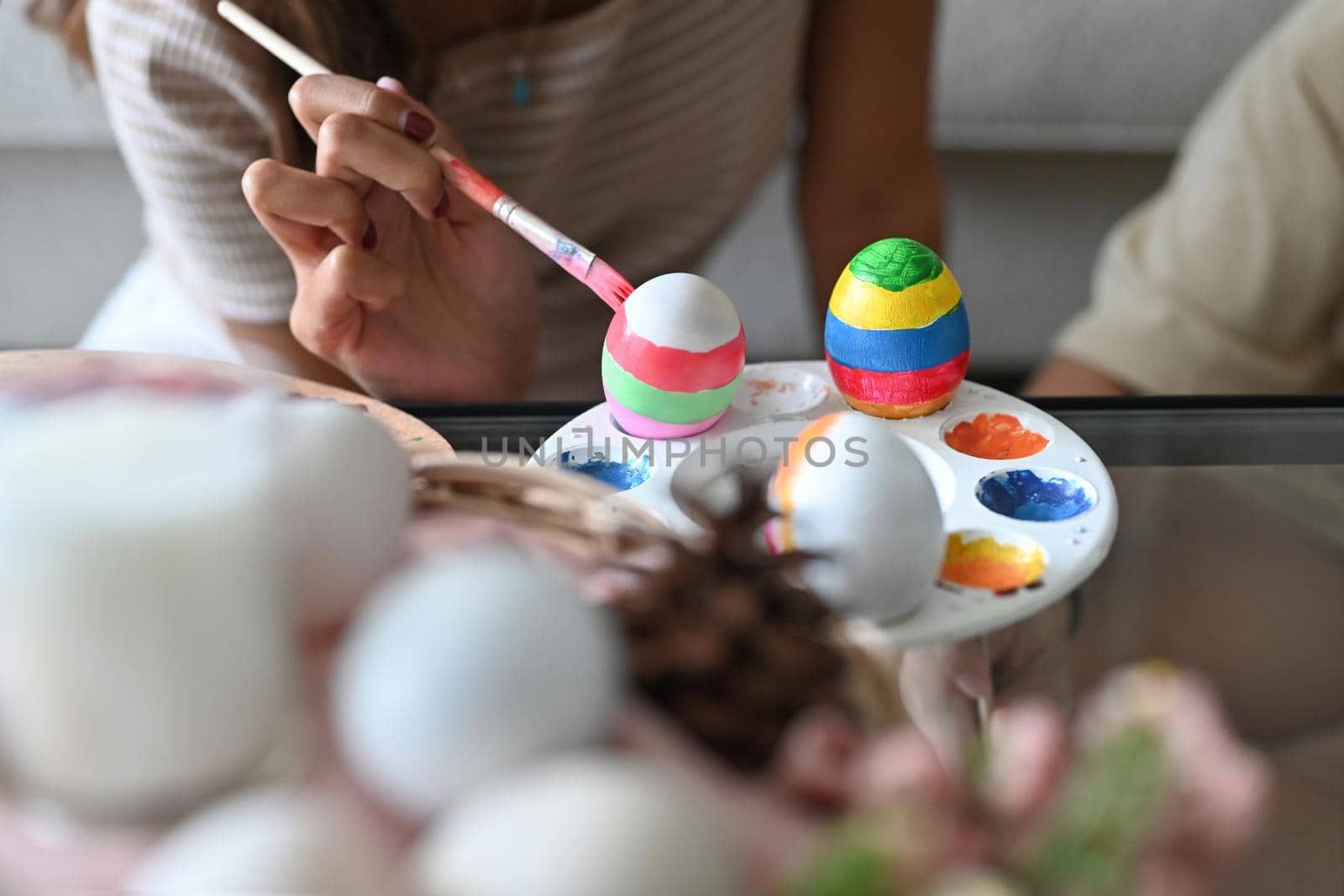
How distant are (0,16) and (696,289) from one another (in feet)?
2.34

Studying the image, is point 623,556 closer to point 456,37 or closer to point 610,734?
point 610,734

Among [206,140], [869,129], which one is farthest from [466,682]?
[869,129]

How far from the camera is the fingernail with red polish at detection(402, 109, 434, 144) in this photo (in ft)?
1.53

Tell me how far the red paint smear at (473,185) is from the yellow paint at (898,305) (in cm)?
15

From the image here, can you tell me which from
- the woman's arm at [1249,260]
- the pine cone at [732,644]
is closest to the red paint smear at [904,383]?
the pine cone at [732,644]

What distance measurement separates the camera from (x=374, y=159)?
45 cm

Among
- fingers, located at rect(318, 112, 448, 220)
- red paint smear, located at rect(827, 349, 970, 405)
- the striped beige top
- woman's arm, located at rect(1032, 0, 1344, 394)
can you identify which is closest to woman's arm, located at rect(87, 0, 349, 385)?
the striped beige top

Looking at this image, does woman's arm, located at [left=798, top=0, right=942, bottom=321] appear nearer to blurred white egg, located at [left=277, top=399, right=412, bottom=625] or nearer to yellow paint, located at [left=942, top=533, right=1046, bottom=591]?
yellow paint, located at [left=942, top=533, right=1046, bottom=591]

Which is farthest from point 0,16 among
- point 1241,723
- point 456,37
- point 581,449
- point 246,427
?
point 1241,723

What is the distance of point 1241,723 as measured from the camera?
0.90ft

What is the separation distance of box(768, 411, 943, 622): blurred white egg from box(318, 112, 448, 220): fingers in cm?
22

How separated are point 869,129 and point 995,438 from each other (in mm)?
409

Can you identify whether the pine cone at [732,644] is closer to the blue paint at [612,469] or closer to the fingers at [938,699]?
the fingers at [938,699]

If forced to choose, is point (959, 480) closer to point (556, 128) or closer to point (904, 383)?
point (904, 383)
